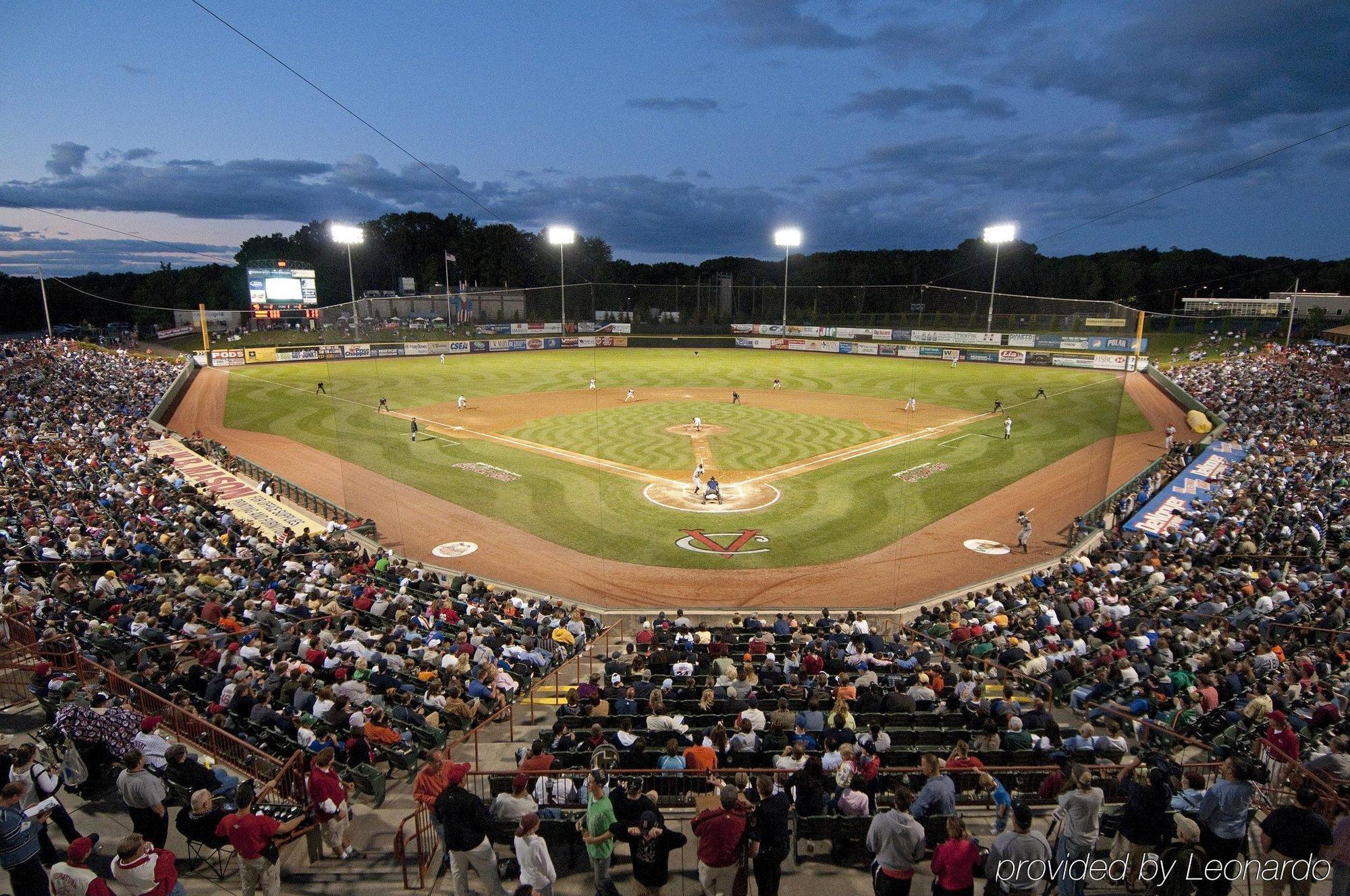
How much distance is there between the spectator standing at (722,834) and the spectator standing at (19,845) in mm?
5919

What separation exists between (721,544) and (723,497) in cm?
511

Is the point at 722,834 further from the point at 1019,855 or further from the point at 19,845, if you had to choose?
the point at 19,845

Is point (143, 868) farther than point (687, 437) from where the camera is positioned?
No

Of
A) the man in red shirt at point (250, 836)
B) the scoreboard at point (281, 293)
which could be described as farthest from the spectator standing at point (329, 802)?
the scoreboard at point (281, 293)

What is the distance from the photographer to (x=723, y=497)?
30781 millimetres

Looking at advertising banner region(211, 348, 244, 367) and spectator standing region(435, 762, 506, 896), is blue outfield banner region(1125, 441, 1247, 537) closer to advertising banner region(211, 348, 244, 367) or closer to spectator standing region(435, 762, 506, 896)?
spectator standing region(435, 762, 506, 896)

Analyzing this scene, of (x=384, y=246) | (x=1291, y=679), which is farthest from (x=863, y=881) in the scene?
(x=384, y=246)

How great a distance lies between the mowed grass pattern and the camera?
37.2 meters

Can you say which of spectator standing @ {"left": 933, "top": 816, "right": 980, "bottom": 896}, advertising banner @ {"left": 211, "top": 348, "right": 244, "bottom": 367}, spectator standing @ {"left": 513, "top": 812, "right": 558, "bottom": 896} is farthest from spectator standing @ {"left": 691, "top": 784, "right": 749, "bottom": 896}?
advertising banner @ {"left": 211, "top": 348, "right": 244, "bottom": 367}

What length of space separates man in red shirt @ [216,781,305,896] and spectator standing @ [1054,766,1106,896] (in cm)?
746

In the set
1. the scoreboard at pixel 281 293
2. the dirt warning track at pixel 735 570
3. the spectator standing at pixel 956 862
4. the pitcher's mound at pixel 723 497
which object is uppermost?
the scoreboard at pixel 281 293

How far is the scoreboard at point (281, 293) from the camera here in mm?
77938

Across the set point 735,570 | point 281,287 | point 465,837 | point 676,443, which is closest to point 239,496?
point 735,570

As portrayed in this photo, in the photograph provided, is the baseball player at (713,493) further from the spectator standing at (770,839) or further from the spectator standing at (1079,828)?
the spectator standing at (1079,828)
